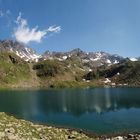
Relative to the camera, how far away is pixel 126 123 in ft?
248

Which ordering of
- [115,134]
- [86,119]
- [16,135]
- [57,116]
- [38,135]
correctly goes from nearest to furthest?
[16,135]
[38,135]
[115,134]
[86,119]
[57,116]

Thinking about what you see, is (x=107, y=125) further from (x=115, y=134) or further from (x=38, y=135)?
(x=38, y=135)

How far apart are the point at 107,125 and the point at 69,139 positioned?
93.3 ft

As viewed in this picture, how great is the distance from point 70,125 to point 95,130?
387 inches

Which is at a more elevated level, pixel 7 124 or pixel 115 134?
pixel 7 124

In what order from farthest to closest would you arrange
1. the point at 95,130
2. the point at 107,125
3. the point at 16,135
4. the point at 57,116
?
the point at 57,116 → the point at 107,125 → the point at 95,130 → the point at 16,135

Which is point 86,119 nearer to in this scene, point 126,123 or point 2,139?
point 126,123

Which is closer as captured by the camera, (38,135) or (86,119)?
(38,135)

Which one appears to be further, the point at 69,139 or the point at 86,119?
the point at 86,119

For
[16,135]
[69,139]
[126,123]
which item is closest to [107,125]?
[126,123]

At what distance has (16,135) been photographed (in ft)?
135

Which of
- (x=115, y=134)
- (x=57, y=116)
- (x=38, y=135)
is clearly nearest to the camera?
(x=38, y=135)

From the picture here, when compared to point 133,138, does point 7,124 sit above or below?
above

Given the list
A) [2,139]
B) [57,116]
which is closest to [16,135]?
[2,139]
